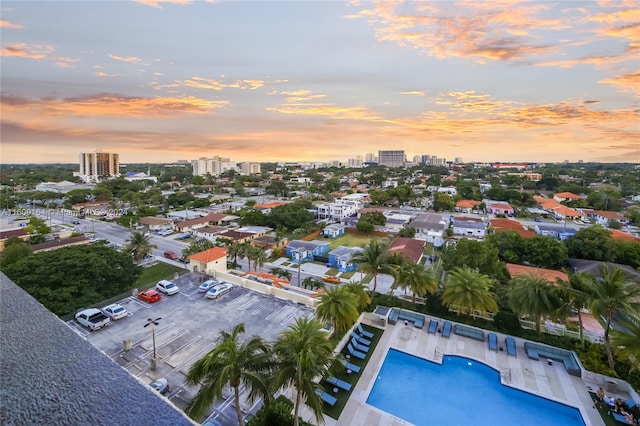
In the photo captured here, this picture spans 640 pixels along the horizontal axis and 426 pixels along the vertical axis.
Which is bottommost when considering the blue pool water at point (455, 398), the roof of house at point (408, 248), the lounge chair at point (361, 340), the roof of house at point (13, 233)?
the blue pool water at point (455, 398)

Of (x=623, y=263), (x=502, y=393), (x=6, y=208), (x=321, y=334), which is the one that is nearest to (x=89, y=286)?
(x=321, y=334)

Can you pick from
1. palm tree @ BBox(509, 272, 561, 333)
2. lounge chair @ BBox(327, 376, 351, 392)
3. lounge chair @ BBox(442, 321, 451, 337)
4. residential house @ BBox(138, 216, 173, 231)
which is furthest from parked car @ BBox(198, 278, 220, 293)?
residential house @ BBox(138, 216, 173, 231)

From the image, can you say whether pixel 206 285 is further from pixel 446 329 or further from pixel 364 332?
pixel 446 329

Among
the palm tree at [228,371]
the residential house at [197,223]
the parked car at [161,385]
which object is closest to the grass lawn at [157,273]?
the parked car at [161,385]

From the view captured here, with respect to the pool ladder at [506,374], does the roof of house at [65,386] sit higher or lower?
higher

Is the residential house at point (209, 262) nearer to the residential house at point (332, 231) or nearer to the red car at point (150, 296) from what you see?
the red car at point (150, 296)

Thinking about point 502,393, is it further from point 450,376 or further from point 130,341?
point 130,341
